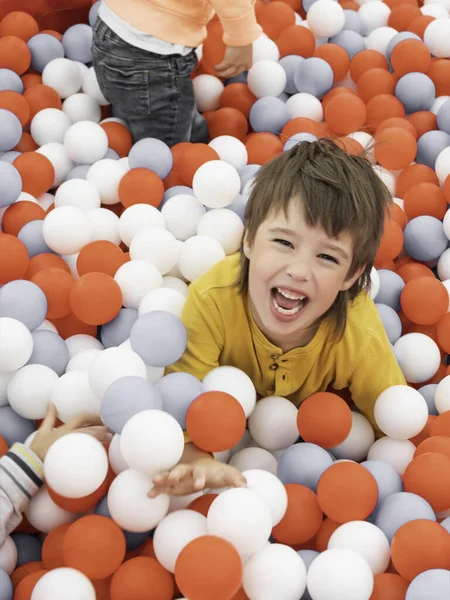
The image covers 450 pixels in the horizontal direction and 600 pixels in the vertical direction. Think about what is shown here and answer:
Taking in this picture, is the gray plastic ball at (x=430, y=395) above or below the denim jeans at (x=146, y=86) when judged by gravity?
below

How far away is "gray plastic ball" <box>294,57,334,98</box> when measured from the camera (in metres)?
1.83

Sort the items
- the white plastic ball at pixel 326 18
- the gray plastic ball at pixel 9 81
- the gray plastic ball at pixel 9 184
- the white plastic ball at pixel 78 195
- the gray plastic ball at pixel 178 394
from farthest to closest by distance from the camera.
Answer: the white plastic ball at pixel 326 18, the gray plastic ball at pixel 9 81, the white plastic ball at pixel 78 195, the gray plastic ball at pixel 9 184, the gray plastic ball at pixel 178 394

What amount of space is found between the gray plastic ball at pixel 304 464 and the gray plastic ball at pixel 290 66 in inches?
42.4

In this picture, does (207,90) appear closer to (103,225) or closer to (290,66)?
(290,66)

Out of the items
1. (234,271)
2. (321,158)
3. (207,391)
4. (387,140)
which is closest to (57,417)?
(207,391)

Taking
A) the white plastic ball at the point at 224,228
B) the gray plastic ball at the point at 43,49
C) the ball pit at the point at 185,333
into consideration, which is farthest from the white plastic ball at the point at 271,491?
the gray plastic ball at the point at 43,49

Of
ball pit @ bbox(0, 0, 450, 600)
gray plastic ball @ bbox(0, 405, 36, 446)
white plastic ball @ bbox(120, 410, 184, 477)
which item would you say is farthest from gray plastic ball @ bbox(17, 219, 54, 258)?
white plastic ball @ bbox(120, 410, 184, 477)

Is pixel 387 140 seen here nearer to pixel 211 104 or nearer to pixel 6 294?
pixel 211 104

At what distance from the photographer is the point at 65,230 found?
1.39 metres

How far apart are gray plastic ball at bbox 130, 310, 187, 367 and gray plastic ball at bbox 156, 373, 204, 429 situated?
0.17ft

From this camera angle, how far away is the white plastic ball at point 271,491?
3.26ft

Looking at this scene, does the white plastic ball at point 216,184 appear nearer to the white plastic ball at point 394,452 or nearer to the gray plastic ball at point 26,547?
the white plastic ball at point 394,452

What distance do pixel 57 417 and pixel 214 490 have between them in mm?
250

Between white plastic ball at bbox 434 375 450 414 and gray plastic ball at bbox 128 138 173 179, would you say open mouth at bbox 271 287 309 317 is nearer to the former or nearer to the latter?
white plastic ball at bbox 434 375 450 414
